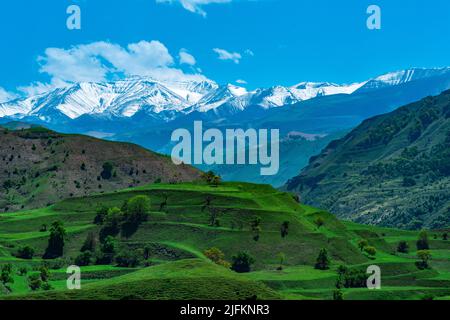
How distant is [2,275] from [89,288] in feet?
211

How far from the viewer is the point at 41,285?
19225cm

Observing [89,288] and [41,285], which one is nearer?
[89,288]

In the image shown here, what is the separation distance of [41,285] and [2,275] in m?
11.7

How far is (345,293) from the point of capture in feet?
651
